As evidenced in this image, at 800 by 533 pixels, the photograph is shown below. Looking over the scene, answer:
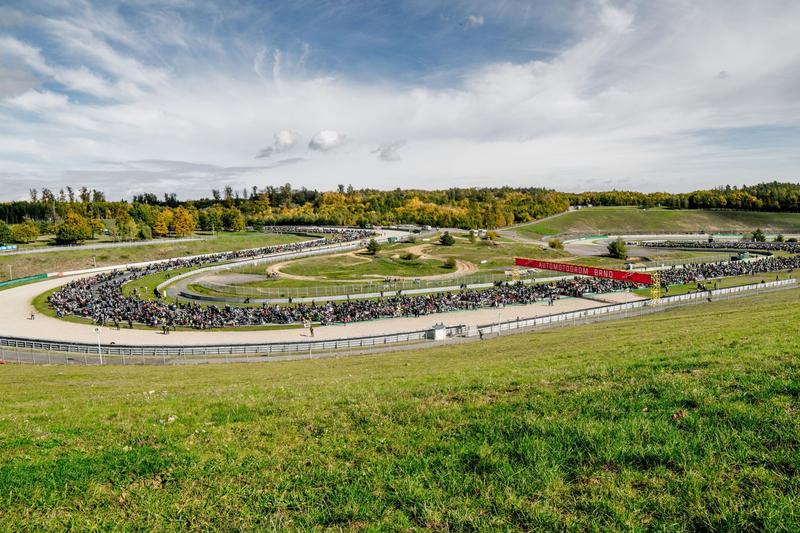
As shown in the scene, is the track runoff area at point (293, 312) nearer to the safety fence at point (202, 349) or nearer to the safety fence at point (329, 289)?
the safety fence at point (329, 289)

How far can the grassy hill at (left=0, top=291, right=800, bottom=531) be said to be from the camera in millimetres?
5184

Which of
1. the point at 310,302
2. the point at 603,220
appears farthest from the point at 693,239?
the point at 310,302

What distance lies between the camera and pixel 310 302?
54.7 m

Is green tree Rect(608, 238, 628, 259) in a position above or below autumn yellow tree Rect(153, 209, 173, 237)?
below

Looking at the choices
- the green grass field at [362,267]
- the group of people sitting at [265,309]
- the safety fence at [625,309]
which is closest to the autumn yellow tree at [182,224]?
the green grass field at [362,267]

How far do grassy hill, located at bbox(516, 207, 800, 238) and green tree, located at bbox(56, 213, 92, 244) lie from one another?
Answer: 121 m

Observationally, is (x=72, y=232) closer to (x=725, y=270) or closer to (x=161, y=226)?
(x=161, y=226)

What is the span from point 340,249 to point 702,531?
94.7m

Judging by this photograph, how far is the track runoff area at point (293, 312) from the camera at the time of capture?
132ft

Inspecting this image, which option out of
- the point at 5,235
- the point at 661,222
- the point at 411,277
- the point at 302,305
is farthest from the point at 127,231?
the point at 661,222

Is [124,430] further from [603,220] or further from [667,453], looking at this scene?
[603,220]

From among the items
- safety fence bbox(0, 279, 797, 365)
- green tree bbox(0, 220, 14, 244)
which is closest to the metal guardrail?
safety fence bbox(0, 279, 797, 365)

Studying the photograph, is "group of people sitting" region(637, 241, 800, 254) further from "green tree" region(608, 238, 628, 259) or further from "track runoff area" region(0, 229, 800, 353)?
"track runoff area" region(0, 229, 800, 353)

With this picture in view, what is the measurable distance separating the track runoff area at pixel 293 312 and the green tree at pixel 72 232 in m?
36.5
